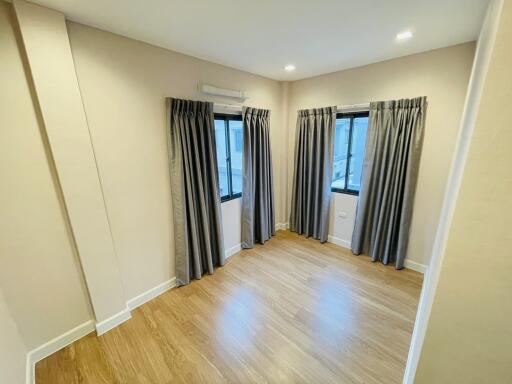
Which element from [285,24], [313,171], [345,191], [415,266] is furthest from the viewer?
[313,171]

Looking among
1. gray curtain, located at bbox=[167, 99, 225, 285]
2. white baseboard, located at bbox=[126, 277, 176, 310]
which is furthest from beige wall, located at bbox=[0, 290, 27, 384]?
gray curtain, located at bbox=[167, 99, 225, 285]

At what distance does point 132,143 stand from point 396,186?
2815 mm

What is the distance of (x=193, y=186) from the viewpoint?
2281 mm

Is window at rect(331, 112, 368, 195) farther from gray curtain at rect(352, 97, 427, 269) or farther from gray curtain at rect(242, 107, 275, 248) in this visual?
gray curtain at rect(242, 107, 275, 248)

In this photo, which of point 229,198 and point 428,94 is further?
point 229,198

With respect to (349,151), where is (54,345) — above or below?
below

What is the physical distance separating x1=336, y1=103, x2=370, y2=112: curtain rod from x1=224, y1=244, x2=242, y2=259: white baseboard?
2370mm

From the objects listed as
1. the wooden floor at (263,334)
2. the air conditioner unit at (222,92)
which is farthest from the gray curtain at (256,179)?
the wooden floor at (263,334)

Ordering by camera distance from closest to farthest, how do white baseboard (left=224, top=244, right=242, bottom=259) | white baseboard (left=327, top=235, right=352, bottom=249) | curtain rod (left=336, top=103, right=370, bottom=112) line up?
curtain rod (left=336, top=103, right=370, bottom=112)
white baseboard (left=224, top=244, right=242, bottom=259)
white baseboard (left=327, top=235, right=352, bottom=249)

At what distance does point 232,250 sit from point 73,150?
213cm

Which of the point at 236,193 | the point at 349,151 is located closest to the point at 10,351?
the point at 236,193

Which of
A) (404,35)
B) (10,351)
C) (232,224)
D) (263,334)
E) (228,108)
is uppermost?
(404,35)

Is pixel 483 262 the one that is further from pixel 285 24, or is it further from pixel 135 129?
pixel 135 129

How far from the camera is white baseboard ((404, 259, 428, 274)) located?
2.53 metres
